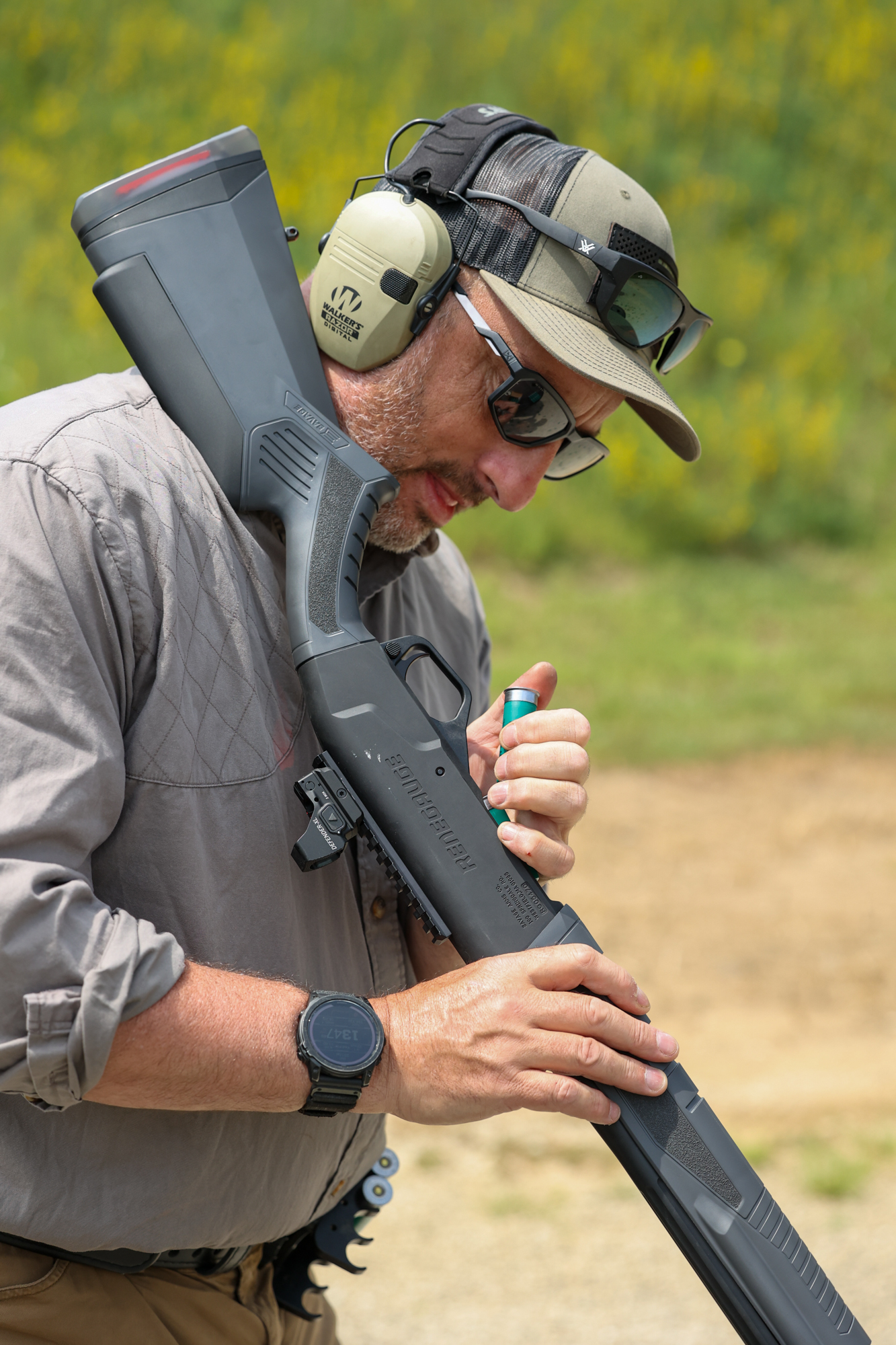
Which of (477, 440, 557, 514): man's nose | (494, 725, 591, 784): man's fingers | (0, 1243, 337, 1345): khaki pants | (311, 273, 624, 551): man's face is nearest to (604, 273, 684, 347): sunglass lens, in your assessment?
(311, 273, 624, 551): man's face

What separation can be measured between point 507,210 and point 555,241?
0.30 feet

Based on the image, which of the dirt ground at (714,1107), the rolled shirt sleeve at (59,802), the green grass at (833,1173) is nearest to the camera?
the rolled shirt sleeve at (59,802)

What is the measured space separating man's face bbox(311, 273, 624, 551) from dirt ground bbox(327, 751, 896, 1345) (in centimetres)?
252

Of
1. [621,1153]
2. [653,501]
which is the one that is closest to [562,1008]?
[621,1153]

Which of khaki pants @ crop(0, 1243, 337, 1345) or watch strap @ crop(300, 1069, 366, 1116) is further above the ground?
watch strap @ crop(300, 1069, 366, 1116)

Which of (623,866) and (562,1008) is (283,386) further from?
(623,866)

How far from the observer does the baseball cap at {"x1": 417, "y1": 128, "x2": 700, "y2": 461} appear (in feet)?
6.35

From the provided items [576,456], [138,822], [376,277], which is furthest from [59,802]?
[576,456]

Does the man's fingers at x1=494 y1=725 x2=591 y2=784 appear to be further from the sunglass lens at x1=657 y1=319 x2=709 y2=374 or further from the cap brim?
the sunglass lens at x1=657 y1=319 x2=709 y2=374

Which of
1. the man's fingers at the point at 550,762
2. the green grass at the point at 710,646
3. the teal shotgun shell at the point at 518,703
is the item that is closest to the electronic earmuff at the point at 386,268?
the teal shotgun shell at the point at 518,703

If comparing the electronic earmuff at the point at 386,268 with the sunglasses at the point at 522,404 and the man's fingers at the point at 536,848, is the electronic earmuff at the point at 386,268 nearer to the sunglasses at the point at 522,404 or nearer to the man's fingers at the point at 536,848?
the sunglasses at the point at 522,404

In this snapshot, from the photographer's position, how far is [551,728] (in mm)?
1763

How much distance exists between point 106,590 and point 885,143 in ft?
41.2

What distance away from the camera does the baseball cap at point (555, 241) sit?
1937 millimetres
